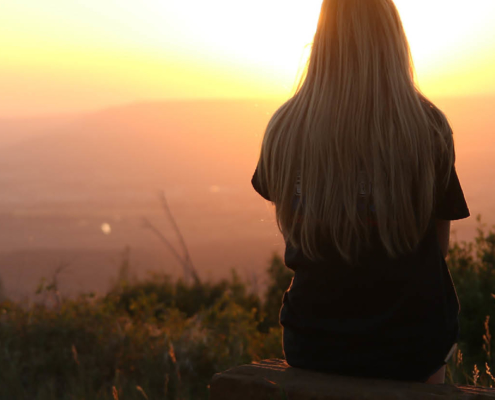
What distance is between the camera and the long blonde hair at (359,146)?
2014 millimetres

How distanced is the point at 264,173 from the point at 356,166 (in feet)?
1.56

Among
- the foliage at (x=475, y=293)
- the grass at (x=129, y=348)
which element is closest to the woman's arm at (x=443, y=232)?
the grass at (x=129, y=348)

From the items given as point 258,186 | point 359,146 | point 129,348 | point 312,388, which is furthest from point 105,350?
point 359,146

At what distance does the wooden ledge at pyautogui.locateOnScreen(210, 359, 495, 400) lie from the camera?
1777mm

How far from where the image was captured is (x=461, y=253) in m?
6.84

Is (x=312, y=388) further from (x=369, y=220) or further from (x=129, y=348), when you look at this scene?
(x=129, y=348)

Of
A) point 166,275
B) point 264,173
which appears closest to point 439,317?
point 264,173

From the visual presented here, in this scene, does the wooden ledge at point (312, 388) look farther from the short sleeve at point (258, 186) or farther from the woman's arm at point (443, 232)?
the short sleeve at point (258, 186)

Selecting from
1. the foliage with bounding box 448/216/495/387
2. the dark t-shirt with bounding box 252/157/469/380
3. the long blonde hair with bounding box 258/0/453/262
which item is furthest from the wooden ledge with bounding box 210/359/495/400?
the foliage with bounding box 448/216/495/387

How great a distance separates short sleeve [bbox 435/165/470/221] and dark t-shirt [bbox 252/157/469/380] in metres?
0.01

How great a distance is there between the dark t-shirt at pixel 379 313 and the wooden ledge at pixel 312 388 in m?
0.08

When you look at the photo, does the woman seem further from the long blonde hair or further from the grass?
the grass

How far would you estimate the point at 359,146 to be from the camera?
2047 mm

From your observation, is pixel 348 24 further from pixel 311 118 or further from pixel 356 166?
pixel 356 166
